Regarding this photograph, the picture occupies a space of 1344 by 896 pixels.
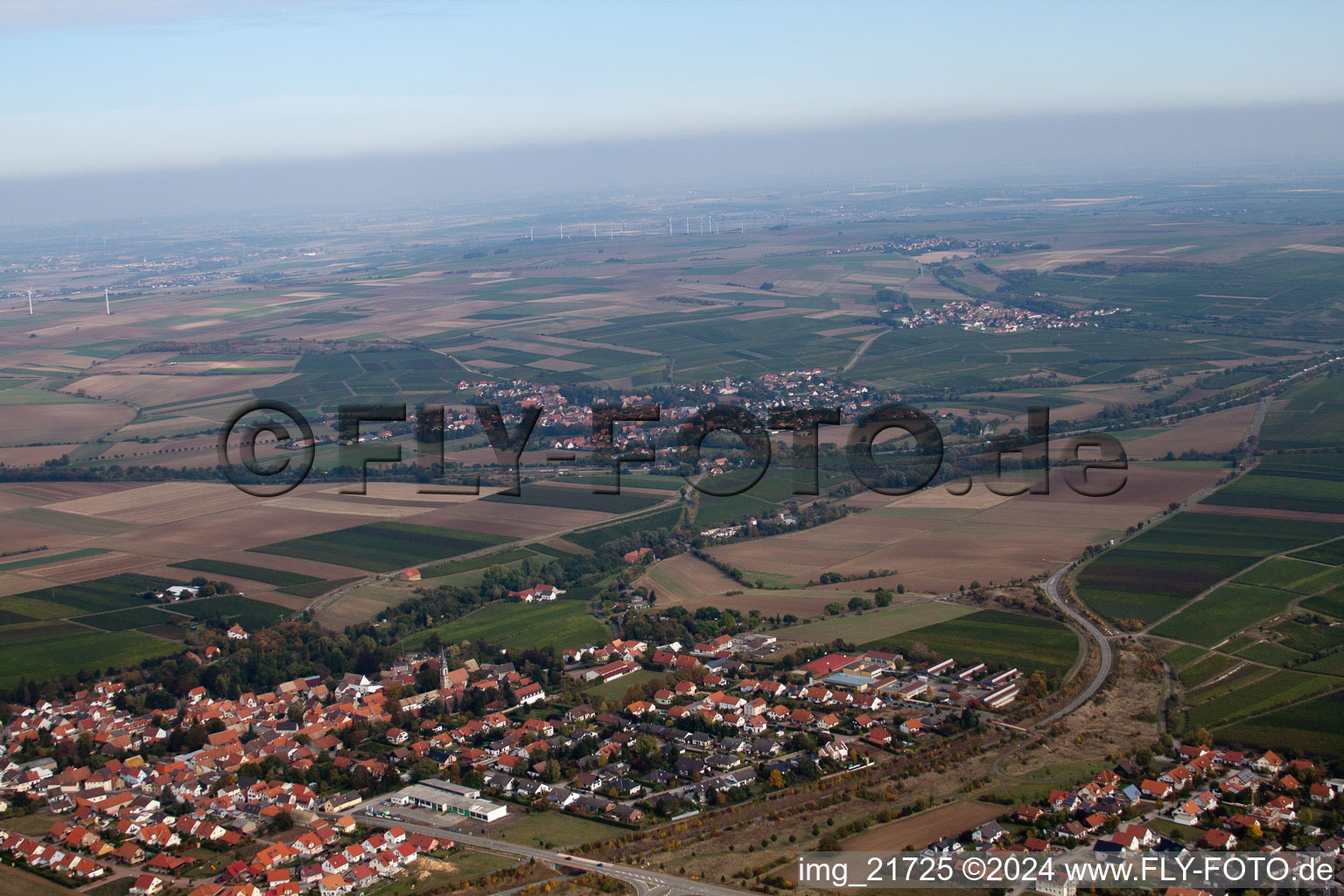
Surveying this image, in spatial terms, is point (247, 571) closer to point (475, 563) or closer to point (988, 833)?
point (475, 563)

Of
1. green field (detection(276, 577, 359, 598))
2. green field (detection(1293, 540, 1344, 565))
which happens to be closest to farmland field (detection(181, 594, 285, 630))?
green field (detection(276, 577, 359, 598))

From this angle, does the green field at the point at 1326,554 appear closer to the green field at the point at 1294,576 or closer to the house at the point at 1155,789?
the green field at the point at 1294,576

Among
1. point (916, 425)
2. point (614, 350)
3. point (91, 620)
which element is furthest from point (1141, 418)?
point (91, 620)

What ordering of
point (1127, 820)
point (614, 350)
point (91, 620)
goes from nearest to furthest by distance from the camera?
point (1127, 820), point (91, 620), point (614, 350)

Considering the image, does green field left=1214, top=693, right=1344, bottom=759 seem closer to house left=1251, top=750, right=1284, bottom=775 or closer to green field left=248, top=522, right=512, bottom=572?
house left=1251, top=750, right=1284, bottom=775

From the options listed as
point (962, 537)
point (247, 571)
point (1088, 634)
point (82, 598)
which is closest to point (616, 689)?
point (1088, 634)

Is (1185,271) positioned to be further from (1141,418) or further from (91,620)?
(91,620)
